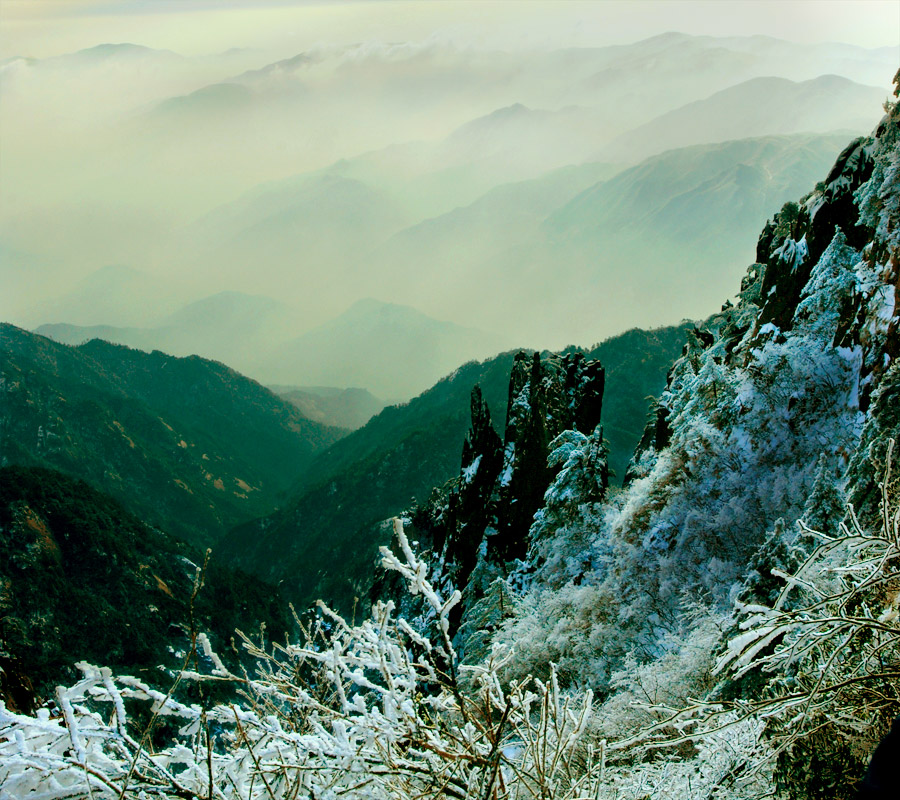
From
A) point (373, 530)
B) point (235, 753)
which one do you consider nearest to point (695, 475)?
point (235, 753)

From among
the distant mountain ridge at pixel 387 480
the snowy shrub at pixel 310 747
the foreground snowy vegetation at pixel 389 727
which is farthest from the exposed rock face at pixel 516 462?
the distant mountain ridge at pixel 387 480

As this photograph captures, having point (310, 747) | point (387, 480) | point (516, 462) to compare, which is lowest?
point (387, 480)

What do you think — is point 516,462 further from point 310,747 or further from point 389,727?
point 310,747

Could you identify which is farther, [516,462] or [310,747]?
[516,462]

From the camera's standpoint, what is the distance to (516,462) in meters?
30.4

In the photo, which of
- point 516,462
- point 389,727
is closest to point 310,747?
point 389,727

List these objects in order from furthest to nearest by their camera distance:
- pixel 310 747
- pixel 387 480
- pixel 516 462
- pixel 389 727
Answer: pixel 387 480 → pixel 516 462 → pixel 389 727 → pixel 310 747

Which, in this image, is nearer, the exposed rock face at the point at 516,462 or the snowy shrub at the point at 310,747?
the snowy shrub at the point at 310,747

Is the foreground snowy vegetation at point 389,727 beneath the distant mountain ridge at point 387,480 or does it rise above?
above

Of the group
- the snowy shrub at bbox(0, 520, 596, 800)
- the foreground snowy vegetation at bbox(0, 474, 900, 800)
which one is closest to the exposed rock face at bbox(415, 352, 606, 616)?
the foreground snowy vegetation at bbox(0, 474, 900, 800)

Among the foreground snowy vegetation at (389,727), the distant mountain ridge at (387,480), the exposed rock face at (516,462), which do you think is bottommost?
the distant mountain ridge at (387,480)

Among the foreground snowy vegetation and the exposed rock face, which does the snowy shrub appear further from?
the exposed rock face

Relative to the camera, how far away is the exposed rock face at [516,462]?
29.1 metres

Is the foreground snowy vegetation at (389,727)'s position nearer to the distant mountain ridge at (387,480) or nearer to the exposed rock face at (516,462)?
the exposed rock face at (516,462)
